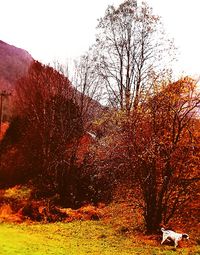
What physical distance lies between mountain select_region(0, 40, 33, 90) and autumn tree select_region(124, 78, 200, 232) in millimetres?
74217

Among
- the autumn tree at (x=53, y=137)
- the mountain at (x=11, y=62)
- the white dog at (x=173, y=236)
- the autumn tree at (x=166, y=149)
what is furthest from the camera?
the mountain at (x=11, y=62)

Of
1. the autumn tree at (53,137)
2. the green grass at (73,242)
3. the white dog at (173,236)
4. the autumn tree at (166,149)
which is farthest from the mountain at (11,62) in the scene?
the white dog at (173,236)

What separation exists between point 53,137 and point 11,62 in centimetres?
7642

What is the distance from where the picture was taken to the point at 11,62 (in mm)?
108062

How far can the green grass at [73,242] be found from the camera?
52.8ft

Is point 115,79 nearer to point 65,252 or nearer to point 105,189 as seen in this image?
point 105,189

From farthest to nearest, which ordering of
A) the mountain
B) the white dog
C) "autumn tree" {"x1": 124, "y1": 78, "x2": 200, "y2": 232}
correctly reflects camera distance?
the mountain → "autumn tree" {"x1": 124, "y1": 78, "x2": 200, "y2": 232} → the white dog

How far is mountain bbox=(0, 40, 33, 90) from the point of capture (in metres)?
97.2

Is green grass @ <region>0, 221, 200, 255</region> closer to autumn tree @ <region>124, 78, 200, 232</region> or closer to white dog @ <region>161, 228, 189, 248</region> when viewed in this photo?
white dog @ <region>161, 228, 189, 248</region>

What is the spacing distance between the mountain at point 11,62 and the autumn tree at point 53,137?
55.1 meters

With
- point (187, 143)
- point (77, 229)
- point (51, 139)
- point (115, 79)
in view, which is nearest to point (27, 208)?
point (77, 229)

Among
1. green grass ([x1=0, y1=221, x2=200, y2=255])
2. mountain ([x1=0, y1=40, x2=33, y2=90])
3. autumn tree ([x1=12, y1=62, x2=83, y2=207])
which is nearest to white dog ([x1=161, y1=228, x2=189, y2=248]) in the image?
green grass ([x1=0, y1=221, x2=200, y2=255])

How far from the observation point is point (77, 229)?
2281 cm

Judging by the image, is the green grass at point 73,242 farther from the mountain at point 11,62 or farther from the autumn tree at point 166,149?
the mountain at point 11,62
